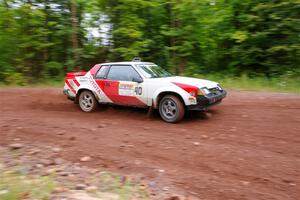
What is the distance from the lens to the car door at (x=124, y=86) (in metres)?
8.16

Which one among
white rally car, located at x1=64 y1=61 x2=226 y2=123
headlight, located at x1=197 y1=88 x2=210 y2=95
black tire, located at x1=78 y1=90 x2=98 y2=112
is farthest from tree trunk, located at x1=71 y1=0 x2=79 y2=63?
headlight, located at x1=197 y1=88 x2=210 y2=95

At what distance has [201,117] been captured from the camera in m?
8.20

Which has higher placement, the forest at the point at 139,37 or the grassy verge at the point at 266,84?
the forest at the point at 139,37

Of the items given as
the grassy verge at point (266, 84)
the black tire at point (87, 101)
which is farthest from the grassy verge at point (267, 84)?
the black tire at point (87, 101)

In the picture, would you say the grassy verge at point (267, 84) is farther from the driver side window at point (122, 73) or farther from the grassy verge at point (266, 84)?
the driver side window at point (122, 73)

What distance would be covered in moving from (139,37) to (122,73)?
8.60 meters

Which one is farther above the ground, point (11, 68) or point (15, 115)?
point (11, 68)

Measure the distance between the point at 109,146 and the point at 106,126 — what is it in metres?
1.44

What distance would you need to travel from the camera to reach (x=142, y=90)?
8062mm

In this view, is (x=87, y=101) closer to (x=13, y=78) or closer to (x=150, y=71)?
(x=150, y=71)

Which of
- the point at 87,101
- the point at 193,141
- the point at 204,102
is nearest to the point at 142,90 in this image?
the point at 204,102

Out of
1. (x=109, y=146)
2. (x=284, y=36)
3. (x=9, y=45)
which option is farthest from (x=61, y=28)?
(x=109, y=146)

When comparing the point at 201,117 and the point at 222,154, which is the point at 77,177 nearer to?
the point at 222,154

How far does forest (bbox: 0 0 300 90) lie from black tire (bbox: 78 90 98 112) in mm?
7528
